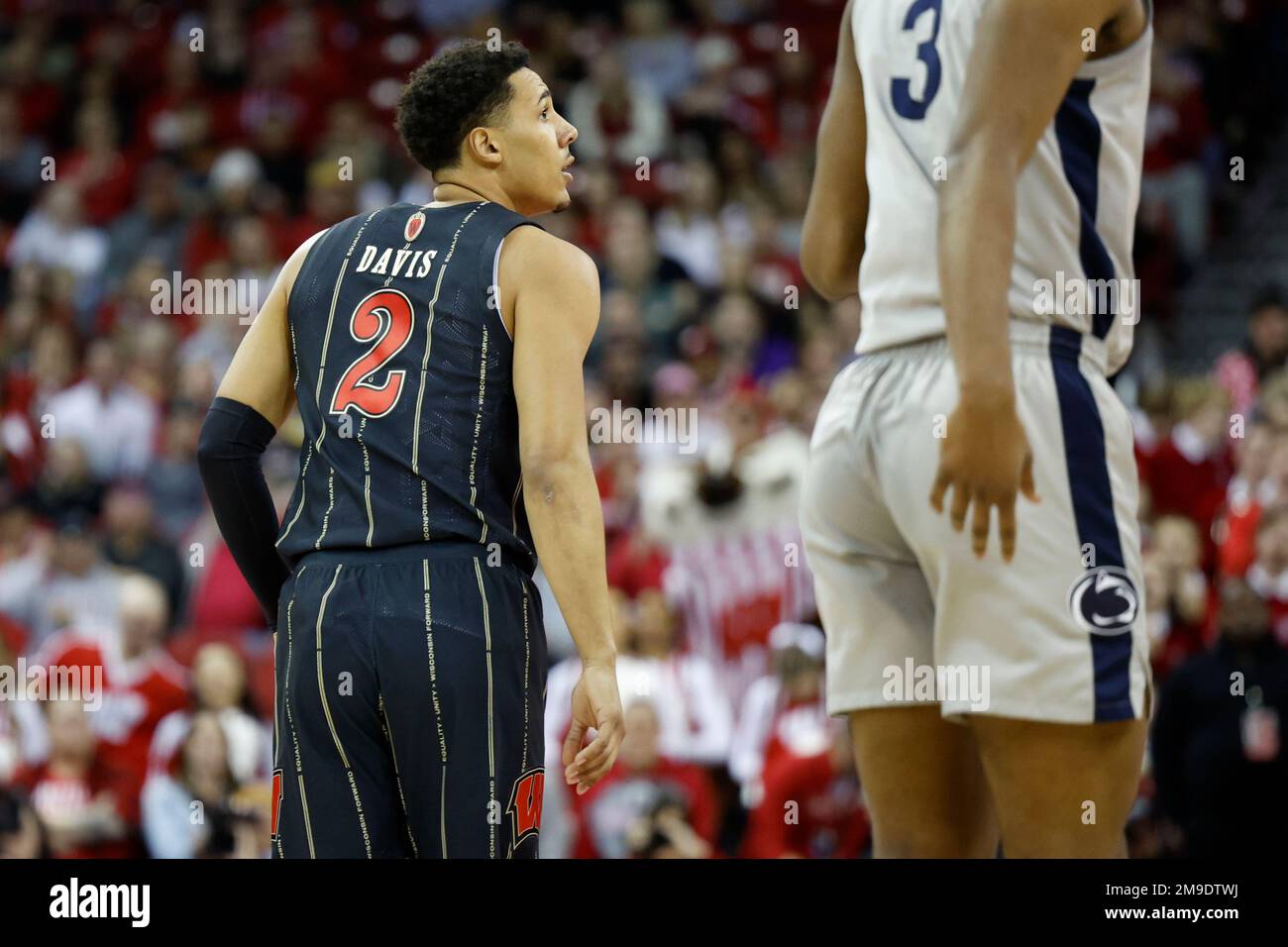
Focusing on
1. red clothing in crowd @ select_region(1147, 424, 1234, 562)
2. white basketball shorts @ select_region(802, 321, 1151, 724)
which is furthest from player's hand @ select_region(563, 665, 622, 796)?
red clothing in crowd @ select_region(1147, 424, 1234, 562)

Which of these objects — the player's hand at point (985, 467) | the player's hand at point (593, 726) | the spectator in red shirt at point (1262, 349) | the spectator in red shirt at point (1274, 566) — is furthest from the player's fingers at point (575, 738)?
the spectator in red shirt at point (1262, 349)

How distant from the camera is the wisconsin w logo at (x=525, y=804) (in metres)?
2.74

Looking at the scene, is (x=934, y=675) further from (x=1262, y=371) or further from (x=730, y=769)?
(x=1262, y=371)

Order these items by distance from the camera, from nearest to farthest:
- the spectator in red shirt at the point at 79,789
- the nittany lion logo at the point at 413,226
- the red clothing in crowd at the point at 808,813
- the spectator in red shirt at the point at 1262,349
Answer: the nittany lion logo at the point at 413,226, the red clothing in crowd at the point at 808,813, the spectator in red shirt at the point at 79,789, the spectator in red shirt at the point at 1262,349

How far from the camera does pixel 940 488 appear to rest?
248cm

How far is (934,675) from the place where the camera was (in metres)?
2.57

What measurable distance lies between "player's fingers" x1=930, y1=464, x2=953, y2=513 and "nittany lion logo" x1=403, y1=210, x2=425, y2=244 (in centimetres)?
99

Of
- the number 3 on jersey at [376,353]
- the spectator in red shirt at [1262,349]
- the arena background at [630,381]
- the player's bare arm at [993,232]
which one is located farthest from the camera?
the spectator in red shirt at [1262,349]

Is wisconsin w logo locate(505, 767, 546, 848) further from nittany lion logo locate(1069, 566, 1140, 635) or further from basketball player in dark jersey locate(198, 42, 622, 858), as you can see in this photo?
nittany lion logo locate(1069, 566, 1140, 635)

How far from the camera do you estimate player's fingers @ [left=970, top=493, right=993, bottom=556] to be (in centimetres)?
246

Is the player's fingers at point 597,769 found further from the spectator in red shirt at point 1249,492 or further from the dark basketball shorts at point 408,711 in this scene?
the spectator in red shirt at point 1249,492

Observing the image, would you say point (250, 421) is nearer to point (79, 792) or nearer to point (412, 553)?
point (412, 553)

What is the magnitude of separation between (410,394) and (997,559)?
38.0 inches
